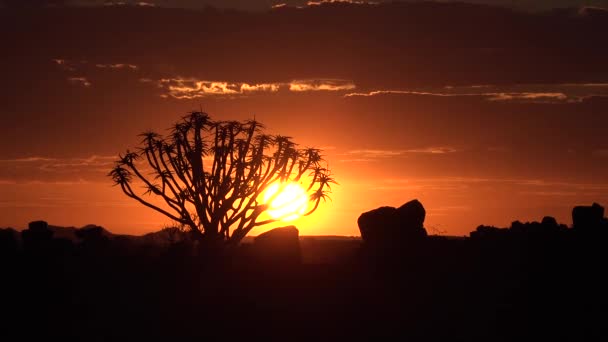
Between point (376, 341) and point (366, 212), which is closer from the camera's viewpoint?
point (376, 341)

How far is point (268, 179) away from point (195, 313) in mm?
11222

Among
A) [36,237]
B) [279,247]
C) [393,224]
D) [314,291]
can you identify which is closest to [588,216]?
[393,224]

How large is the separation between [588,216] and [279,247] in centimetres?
1064

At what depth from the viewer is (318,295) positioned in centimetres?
1872

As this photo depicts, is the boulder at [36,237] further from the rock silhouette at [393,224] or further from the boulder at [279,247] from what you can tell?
the rock silhouette at [393,224]

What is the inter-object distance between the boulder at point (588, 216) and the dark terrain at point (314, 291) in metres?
0.19

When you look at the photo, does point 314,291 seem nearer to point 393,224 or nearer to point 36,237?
point 393,224

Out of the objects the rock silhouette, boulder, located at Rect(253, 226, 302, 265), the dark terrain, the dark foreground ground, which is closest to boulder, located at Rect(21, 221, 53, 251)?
the dark terrain

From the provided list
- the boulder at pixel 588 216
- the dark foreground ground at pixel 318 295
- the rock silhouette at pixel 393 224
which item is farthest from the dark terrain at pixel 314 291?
the rock silhouette at pixel 393 224

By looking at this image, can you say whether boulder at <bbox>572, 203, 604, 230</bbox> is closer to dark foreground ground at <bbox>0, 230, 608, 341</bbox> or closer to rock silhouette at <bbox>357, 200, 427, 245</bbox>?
dark foreground ground at <bbox>0, 230, 608, 341</bbox>

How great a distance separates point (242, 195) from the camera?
2775 cm

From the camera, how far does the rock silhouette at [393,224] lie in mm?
25000

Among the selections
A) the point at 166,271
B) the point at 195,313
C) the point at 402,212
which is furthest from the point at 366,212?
the point at 195,313

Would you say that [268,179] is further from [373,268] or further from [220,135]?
[373,268]
